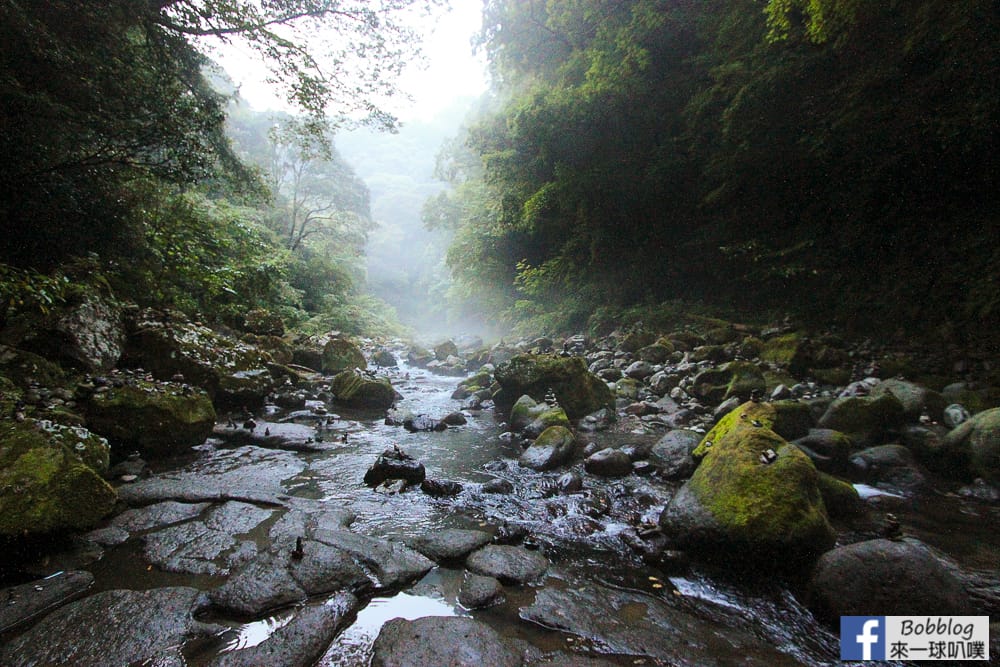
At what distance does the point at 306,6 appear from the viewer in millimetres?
8594

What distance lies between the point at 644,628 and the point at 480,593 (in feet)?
2.60

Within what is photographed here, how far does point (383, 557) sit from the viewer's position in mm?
2252

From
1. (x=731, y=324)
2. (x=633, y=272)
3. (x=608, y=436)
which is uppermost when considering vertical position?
(x=633, y=272)

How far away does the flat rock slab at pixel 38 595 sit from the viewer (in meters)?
1.64

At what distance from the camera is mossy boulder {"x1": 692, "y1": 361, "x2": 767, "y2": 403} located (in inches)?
205

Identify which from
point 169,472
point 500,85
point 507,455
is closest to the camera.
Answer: point 169,472

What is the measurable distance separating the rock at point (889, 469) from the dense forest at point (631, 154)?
2799 millimetres


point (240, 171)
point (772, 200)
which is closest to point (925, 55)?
point (772, 200)

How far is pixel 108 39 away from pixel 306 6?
4.71 meters

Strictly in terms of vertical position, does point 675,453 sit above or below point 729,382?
below

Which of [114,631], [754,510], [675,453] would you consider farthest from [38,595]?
[675,453]

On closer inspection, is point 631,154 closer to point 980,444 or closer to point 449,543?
point 980,444

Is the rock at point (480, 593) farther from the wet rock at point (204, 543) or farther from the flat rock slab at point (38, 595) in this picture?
the flat rock slab at point (38, 595)

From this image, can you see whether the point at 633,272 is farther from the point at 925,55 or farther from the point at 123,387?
the point at 123,387
